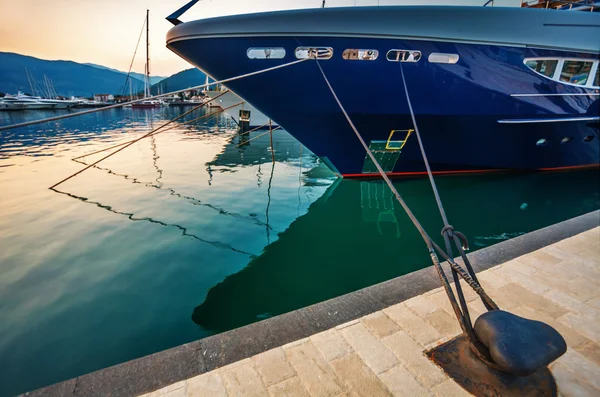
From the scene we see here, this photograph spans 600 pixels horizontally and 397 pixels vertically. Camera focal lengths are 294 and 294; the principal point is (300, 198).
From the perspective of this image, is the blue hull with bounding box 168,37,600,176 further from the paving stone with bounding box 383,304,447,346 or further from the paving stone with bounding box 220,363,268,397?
the paving stone with bounding box 220,363,268,397

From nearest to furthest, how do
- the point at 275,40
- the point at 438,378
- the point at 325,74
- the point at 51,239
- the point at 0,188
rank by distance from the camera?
the point at 438,378
the point at 51,239
the point at 275,40
the point at 325,74
the point at 0,188

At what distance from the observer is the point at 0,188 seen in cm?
804

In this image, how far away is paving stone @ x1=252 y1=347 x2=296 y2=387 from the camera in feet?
6.44

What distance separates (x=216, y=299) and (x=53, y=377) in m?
1.68

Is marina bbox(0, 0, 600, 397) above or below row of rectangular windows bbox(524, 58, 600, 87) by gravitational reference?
below

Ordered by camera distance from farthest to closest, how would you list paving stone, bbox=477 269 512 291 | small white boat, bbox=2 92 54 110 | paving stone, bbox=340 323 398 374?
small white boat, bbox=2 92 54 110
paving stone, bbox=477 269 512 291
paving stone, bbox=340 323 398 374

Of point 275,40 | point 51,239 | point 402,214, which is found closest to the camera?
A: point 51,239

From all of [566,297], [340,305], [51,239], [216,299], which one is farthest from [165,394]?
[51,239]

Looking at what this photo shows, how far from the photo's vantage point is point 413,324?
2.48 meters

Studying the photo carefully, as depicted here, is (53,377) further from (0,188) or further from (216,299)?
(0,188)

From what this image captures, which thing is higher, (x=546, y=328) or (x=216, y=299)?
(x=546, y=328)

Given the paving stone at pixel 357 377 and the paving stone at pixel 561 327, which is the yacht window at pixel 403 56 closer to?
the paving stone at pixel 561 327

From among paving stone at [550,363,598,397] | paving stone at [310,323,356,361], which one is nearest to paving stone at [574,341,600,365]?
paving stone at [550,363,598,397]

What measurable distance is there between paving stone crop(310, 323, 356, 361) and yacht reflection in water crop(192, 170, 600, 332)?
131 centimetres
